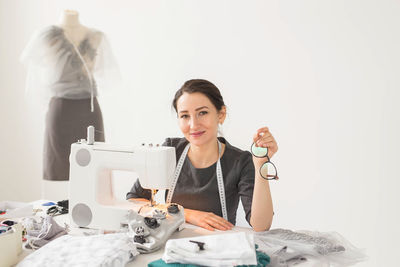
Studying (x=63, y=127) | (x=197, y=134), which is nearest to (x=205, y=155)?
(x=197, y=134)

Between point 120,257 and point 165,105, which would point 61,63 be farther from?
point 120,257

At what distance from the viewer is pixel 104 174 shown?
61.7 inches

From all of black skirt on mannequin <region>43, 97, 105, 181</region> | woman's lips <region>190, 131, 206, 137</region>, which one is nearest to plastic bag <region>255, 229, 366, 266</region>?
woman's lips <region>190, 131, 206, 137</region>

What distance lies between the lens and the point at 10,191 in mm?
4227

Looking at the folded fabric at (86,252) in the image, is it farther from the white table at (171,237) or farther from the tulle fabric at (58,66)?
the tulle fabric at (58,66)

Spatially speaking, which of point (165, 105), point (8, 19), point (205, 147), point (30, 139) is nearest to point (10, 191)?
point (30, 139)

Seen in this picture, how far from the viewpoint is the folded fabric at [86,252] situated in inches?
44.1

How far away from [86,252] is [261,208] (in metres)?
0.74

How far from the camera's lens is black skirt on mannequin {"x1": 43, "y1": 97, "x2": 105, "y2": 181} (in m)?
3.02

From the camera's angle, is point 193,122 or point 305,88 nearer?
point 193,122

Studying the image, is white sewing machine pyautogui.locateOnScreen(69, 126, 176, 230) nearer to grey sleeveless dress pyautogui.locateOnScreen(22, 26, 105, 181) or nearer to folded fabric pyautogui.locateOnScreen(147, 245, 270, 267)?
folded fabric pyautogui.locateOnScreen(147, 245, 270, 267)

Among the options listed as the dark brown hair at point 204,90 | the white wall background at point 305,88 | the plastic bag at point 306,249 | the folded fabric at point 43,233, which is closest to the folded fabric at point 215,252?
the plastic bag at point 306,249

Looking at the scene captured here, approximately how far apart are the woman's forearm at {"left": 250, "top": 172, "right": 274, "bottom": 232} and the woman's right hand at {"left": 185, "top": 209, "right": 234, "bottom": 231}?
0.11 m

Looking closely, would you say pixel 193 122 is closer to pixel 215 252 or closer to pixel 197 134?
pixel 197 134
